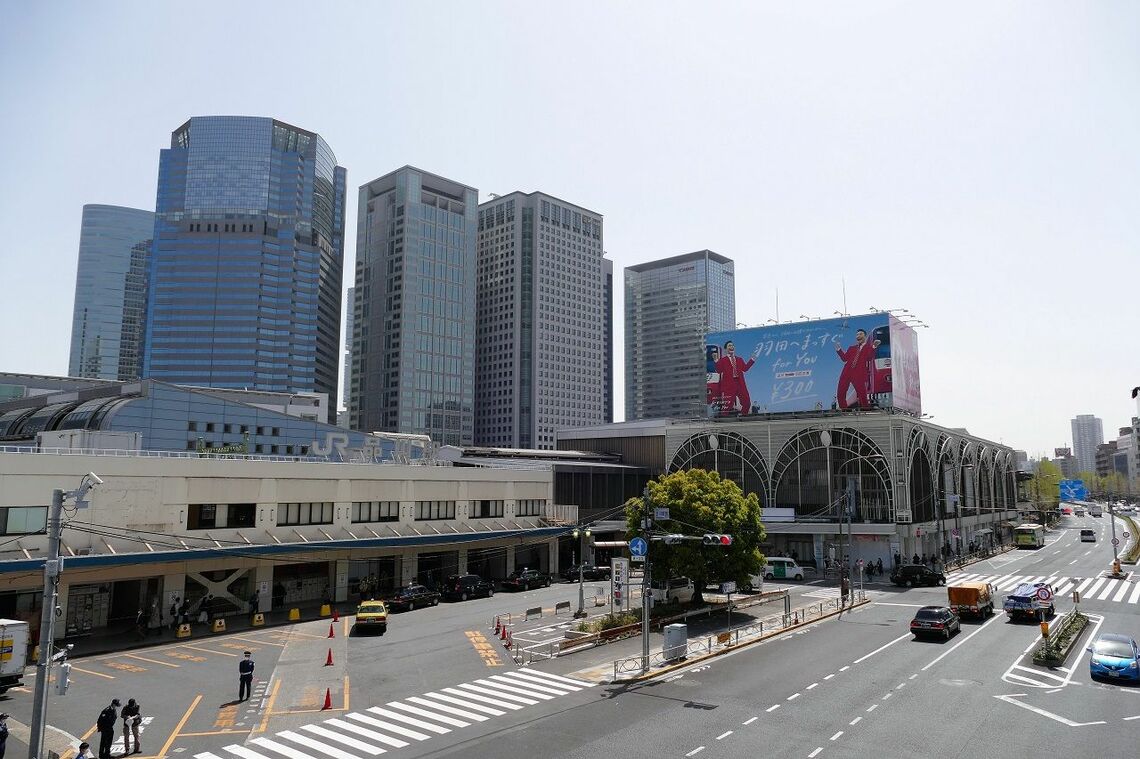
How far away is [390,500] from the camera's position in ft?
194

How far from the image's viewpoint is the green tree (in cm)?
4538

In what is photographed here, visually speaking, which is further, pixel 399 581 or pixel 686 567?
pixel 399 581

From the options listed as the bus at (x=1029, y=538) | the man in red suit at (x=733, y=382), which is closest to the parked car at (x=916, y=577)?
the man in red suit at (x=733, y=382)

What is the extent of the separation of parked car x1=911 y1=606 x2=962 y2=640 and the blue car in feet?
27.9

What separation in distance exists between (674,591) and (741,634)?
11.0 metres

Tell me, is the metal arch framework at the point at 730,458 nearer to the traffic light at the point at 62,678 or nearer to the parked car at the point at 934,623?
the parked car at the point at 934,623

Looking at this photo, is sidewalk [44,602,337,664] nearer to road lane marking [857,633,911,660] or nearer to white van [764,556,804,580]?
road lane marking [857,633,911,660]

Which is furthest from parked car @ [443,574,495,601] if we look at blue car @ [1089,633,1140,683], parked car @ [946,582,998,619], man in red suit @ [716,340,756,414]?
man in red suit @ [716,340,756,414]

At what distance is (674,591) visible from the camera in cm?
5172

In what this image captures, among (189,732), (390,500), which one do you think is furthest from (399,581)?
(189,732)

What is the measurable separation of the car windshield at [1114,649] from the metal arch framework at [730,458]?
52.4 m

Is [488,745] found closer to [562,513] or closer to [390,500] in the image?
[390,500]

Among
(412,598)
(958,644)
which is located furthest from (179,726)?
(958,644)

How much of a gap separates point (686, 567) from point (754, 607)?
933 centimetres
